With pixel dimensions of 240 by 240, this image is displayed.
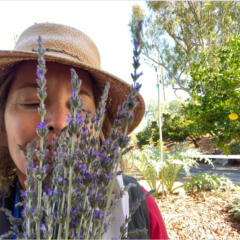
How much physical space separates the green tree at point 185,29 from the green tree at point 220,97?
9.94m

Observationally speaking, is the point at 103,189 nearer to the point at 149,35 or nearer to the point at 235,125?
the point at 235,125

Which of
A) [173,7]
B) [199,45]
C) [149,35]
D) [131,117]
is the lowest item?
[131,117]

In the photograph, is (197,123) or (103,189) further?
(197,123)

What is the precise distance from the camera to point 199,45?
14.9 m

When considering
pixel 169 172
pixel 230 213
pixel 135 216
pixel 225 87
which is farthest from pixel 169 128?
pixel 135 216

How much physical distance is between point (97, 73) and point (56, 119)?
1.16 ft

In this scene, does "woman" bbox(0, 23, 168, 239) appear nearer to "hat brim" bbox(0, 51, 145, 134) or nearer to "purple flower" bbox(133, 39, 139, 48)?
"hat brim" bbox(0, 51, 145, 134)

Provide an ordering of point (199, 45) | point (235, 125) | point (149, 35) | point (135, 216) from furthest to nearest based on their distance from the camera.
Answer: point (149, 35) < point (199, 45) < point (235, 125) < point (135, 216)

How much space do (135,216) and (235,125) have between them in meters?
2.61

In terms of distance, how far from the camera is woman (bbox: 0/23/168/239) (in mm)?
802

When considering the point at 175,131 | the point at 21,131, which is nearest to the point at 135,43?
the point at 21,131

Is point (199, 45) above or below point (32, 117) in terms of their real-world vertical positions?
above

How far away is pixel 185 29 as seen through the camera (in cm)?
1519

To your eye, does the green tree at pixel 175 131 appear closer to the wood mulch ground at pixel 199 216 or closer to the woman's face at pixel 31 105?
the wood mulch ground at pixel 199 216
